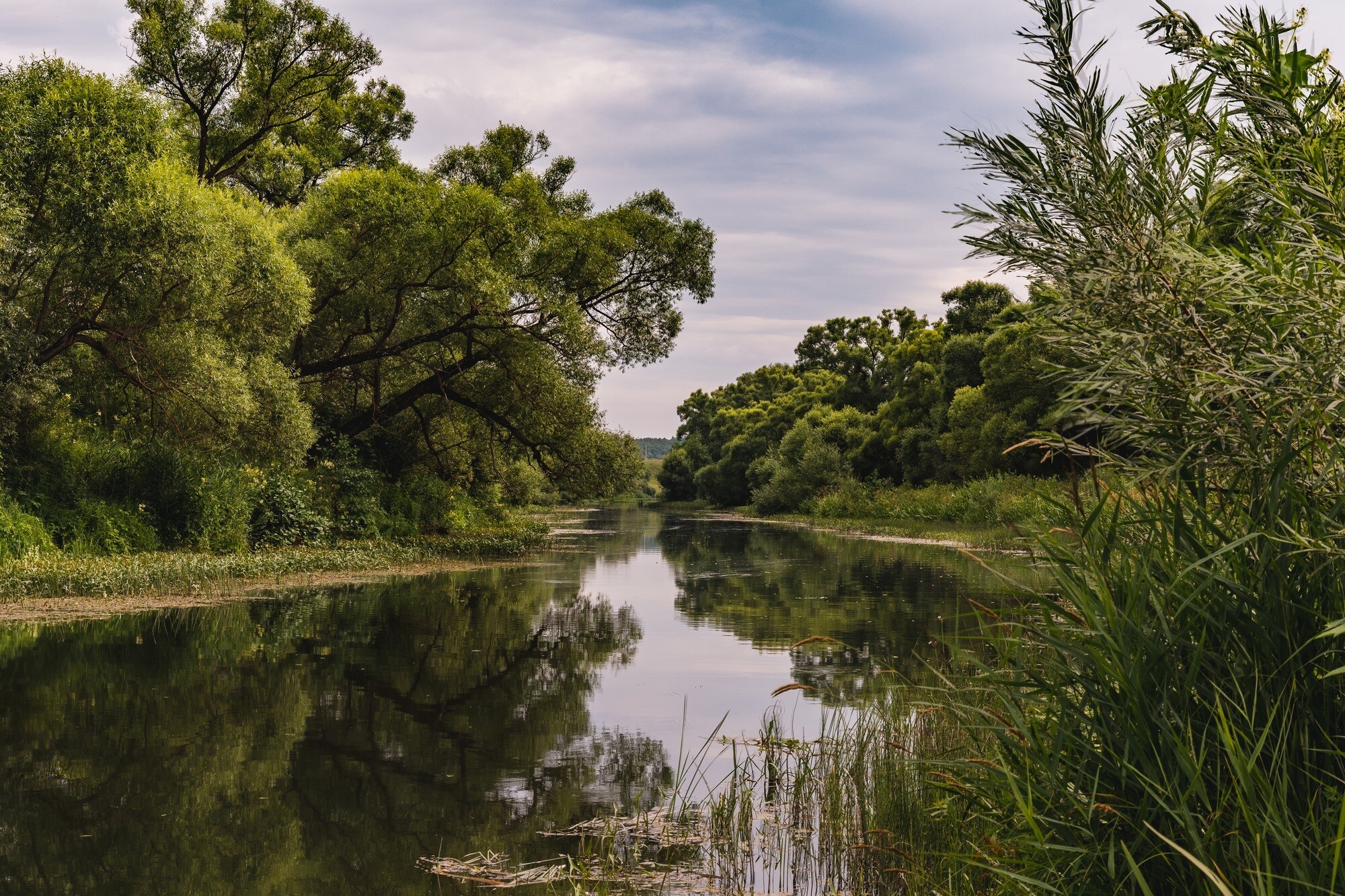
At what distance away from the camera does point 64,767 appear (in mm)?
7746

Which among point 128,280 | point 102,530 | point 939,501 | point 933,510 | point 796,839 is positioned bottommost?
point 933,510

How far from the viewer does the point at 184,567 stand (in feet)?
60.8

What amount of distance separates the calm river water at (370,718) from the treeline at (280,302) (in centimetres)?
577

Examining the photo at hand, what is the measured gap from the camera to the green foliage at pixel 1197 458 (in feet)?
10.1

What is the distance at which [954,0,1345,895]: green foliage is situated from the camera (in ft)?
10.1

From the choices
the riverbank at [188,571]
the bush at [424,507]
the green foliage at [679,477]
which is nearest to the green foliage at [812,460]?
the bush at [424,507]

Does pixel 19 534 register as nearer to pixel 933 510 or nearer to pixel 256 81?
pixel 256 81

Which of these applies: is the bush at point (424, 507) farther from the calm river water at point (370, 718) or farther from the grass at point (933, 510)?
the grass at point (933, 510)

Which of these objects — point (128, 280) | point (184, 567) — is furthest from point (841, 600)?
point (128, 280)

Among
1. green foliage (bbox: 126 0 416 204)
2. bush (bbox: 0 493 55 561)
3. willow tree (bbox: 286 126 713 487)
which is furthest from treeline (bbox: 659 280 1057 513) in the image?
green foliage (bbox: 126 0 416 204)

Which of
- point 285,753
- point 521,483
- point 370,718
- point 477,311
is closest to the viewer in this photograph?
point 285,753

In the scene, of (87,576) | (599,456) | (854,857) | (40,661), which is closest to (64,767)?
A: (40,661)

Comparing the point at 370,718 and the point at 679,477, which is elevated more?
the point at 679,477

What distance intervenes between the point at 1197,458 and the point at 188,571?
18821 millimetres
